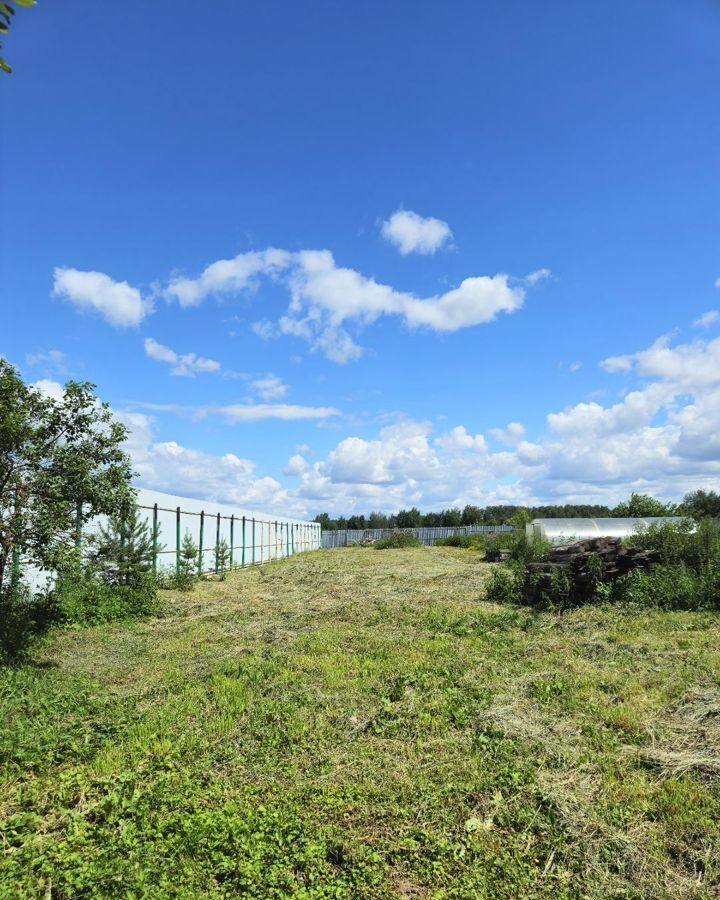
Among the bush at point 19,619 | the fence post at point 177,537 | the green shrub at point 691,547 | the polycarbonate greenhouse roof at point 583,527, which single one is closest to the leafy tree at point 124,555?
the bush at point 19,619

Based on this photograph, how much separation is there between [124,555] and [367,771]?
9708 millimetres

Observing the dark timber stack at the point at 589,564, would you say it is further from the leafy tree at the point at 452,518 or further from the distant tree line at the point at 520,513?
the leafy tree at the point at 452,518

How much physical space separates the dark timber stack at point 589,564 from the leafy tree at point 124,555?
8.51m

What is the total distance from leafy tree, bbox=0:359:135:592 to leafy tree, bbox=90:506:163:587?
12.3 ft

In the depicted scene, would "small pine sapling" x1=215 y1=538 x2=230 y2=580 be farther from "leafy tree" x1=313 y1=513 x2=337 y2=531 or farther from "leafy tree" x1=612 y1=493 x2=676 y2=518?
"leafy tree" x1=313 y1=513 x2=337 y2=531

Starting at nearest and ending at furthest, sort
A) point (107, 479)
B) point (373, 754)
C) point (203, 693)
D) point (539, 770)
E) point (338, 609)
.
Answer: point (539, 770) < point (373, 754) < point (203, 693) < point (107, 479) < point (338, 609)

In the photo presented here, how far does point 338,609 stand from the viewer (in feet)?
38.8

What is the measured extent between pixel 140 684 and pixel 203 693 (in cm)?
103

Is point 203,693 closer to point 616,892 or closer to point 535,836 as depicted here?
point 535,836

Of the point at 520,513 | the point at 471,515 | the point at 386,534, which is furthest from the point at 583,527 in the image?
the point at 471,515

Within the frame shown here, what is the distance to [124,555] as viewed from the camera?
41.9ft

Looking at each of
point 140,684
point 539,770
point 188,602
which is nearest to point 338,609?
point 188,602

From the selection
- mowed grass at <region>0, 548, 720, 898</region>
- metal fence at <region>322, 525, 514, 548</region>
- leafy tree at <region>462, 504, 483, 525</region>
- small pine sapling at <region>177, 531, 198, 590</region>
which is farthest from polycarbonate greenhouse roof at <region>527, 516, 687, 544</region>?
leafy tree at <region>462, 504, 483, 525</region>

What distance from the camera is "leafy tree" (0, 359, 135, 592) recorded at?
755cm
